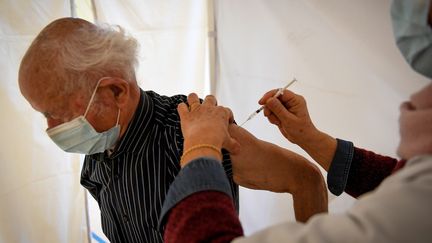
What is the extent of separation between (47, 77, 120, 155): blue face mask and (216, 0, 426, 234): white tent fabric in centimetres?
74

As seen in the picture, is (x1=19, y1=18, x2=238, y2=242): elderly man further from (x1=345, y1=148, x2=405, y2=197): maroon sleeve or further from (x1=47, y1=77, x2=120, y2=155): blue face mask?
(x1=345, y1=148, x2=405, y2=197): maroon sleeve

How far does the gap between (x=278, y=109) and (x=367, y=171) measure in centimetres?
29

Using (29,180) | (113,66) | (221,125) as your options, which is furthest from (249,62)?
(29,180)

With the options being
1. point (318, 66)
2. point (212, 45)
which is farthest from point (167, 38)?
point (318, 66)

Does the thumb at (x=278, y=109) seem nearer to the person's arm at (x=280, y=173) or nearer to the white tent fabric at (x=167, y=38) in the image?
the person's arm at (x=280, y=173)

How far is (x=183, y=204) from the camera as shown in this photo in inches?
21.7

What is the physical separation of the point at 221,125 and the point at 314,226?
36 centimetres

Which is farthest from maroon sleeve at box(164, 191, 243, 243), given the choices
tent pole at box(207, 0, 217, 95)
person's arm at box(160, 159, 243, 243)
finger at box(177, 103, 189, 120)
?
tent pole at box(207, 0, 217, 95)

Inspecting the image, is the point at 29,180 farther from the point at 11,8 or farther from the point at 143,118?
the point at 143,118

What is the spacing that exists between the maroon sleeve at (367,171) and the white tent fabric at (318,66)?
0.23ft

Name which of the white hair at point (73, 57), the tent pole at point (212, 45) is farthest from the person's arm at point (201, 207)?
the tent pole at point (212, 45)

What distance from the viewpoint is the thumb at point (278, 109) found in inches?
38.4

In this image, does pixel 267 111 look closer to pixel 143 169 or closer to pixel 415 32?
pixel 143 169

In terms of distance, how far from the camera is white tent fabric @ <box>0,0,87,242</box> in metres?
1.42
